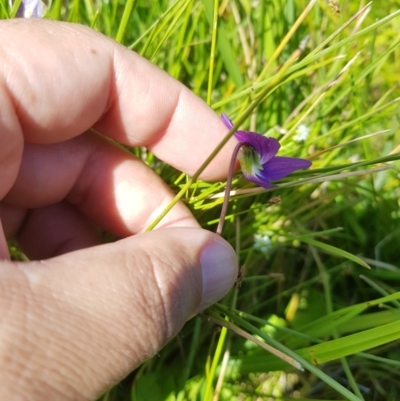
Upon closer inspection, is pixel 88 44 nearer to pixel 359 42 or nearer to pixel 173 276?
pixel 173 276

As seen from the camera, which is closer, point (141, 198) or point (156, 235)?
point (156, 235)

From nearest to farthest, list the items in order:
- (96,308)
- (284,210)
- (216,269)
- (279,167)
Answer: (96,308) < (216,269) < (279,167) < (284,210)

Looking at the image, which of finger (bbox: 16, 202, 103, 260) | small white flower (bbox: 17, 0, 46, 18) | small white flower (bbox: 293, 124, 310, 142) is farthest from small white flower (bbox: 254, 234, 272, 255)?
small white flower (bbox: 17, 0, 46, 18)

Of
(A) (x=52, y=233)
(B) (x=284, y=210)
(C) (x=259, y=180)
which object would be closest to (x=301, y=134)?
(B) (x=284, y=210)

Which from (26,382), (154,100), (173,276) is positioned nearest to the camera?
(26,382)

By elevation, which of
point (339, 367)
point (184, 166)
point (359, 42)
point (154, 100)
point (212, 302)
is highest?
point (359, 42)

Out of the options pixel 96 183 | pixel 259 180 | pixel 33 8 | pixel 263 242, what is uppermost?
pixel 33 8

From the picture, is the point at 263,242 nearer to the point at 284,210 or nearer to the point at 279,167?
Answer: the point at 284,210

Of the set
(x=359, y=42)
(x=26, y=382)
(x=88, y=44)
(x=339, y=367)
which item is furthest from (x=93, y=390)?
(x=359, y=42)
